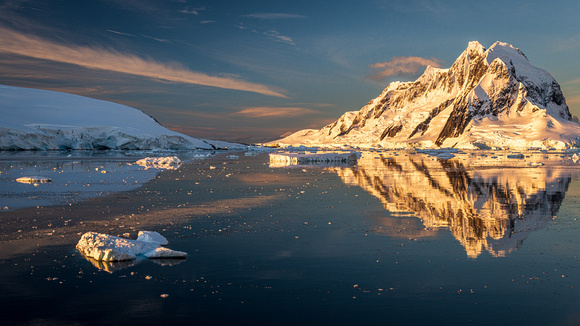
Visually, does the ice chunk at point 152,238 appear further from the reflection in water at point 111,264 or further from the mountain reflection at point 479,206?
the mountain reflection at point 479,206

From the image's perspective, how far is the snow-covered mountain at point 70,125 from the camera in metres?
86.8

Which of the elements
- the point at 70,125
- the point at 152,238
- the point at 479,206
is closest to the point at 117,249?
the point at 152,238

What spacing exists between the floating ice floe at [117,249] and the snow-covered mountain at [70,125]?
282 ft

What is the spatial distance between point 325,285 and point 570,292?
3518 millimetres

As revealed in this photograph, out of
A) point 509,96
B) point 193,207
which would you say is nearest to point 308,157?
point 193,207

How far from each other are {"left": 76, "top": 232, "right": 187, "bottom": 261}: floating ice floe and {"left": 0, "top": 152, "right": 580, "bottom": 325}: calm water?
9.3 inches

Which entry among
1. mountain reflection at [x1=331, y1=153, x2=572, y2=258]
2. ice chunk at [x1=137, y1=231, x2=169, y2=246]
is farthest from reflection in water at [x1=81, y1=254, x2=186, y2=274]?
mountain reflection at [x1=331, y1=153, x2=572, y2=258]

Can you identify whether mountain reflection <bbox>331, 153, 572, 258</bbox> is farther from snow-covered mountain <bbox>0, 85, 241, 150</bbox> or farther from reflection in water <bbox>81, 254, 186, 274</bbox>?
snow-covered mountain <bbox>0, 85, 241, 150</bbox>

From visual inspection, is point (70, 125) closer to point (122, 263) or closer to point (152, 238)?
point (152, 238)

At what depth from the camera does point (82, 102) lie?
125 m

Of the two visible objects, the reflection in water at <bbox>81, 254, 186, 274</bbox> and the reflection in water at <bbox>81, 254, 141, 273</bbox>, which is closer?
the reflection in water at <bbox>81, 254, 141, 273</bbox>

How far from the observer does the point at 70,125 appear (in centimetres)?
10312

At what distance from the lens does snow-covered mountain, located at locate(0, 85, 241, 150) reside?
8681 centimetres

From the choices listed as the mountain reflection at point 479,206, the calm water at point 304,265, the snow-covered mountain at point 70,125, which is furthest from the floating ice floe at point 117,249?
the snow-covered mountain at point 70,125
